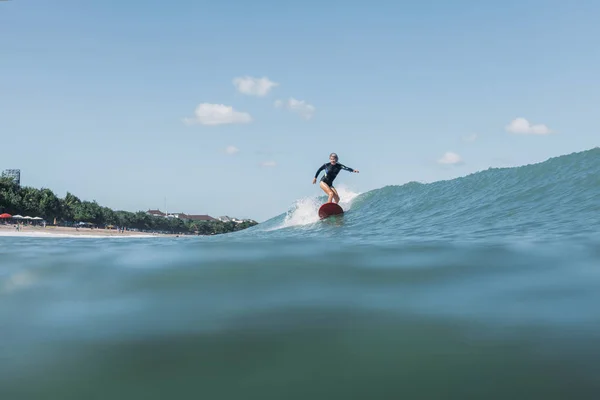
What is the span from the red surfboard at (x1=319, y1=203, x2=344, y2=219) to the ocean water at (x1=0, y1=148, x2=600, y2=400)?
9.24 meters

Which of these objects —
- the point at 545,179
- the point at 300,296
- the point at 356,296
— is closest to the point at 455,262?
the point at 356,296

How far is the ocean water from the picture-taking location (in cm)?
298

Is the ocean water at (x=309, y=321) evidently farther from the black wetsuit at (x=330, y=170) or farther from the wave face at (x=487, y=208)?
the black wetsuit at (x=330, y=170)

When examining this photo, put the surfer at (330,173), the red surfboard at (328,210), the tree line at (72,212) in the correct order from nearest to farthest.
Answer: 1. the red surfboard at (328,210)
2. the surfer at (330,173)
3. the tree line at (72,212)

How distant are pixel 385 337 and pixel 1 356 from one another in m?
2.75

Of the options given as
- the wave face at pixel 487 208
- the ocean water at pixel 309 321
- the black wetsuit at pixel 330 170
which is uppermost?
the black wetsuit at pixel 330 170

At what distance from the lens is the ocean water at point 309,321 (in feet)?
9.77

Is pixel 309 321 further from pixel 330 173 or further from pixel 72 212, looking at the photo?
pixel 72 212

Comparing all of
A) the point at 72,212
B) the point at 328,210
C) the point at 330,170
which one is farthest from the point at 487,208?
the point at 72,212

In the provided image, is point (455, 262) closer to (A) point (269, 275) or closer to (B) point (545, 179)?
(A) point (269, 275)

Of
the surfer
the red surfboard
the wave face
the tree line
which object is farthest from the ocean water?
the tree line

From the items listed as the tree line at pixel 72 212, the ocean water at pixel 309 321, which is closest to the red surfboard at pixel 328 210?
Answer: the ocean water at pixel 309 321

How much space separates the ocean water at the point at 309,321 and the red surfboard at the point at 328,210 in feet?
30.3

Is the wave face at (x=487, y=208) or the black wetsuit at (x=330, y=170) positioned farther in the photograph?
the black wetsuit at (x=330, y=170)
